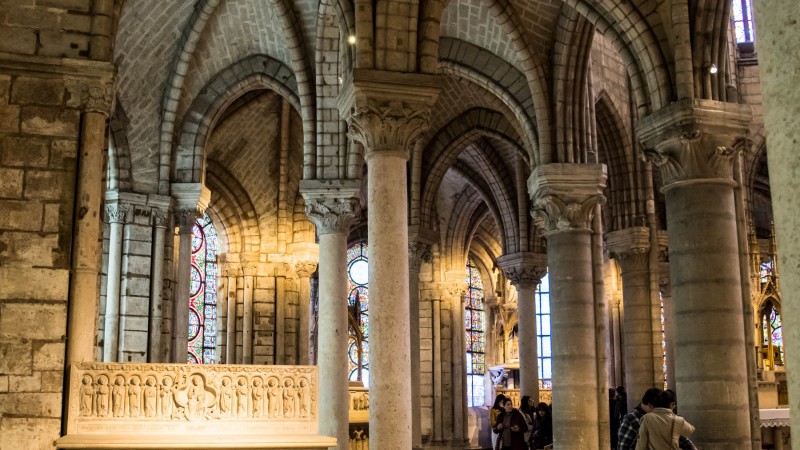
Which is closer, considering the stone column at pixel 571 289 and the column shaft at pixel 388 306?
the column shaft at pixel 388 306

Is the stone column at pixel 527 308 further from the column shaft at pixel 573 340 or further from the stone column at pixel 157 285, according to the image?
the stone column at pixel 157 285

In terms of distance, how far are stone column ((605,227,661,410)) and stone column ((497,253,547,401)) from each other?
3.87 m

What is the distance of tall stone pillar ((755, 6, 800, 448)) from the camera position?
2.69m

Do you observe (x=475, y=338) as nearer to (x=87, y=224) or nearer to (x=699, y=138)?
(x=699, y=138)

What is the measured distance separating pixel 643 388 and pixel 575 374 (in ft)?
14.2

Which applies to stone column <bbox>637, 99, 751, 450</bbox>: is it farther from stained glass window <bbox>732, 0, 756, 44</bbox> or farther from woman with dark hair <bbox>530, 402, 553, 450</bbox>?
stained glass window <bbox>732, 0, 756, 44</bbox>

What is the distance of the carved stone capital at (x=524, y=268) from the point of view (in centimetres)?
2375

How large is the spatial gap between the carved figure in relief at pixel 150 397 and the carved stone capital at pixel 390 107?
12.2ft

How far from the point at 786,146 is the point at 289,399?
6.24 metres

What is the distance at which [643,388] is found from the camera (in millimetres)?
17578

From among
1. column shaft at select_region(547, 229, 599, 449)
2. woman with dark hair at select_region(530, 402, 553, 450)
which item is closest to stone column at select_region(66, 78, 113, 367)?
column shaft at select_region(547, 229, 599, 449)

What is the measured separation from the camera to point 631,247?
58.7 ft

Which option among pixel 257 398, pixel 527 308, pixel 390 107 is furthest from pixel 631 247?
pixel 257 398

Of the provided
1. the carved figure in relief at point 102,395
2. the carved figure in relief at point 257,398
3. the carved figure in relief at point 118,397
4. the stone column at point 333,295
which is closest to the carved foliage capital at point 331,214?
the stone column at point 333,295
